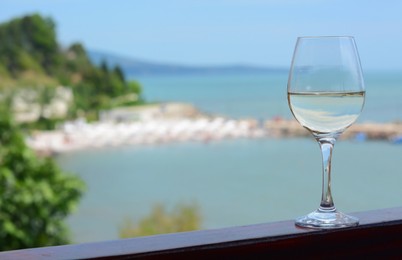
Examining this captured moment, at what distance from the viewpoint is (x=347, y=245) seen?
0.52 m

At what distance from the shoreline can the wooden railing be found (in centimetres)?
1539

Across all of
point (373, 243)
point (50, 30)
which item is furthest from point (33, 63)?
point (373, 243)

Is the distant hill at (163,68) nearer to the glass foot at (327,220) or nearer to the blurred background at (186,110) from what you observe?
the blurred background at (186,110)

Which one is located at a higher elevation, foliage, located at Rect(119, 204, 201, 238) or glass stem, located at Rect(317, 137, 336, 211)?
glass stem, located at Rect(317, 137, 336, 211)

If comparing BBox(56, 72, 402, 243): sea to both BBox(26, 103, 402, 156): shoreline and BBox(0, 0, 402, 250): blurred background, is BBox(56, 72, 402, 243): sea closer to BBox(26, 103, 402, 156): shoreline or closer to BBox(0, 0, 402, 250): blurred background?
BBox(0, 0, 402, 250): blurred background

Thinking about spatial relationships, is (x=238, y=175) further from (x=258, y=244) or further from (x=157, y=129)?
(x=258, y=244)

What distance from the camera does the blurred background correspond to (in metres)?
13.4

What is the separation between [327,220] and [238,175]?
15.4m

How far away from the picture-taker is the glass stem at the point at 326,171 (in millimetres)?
544

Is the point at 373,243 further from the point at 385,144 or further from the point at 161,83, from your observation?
the point at 161,83

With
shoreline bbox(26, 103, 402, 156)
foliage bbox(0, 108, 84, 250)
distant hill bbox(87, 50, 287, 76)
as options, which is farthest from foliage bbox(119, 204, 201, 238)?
distant hill bbox(87, 50, 287, 76)

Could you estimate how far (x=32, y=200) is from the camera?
5.18m

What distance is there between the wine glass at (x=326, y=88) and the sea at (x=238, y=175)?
10.5 meters

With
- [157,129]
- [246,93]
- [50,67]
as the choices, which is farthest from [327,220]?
[246,93]
